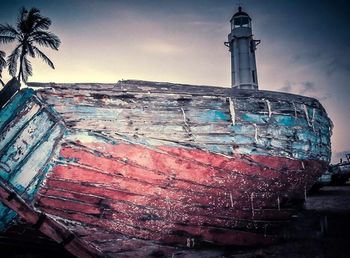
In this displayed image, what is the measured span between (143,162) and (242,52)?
2508cm

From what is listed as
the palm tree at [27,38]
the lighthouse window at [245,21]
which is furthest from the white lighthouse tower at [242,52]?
the palm tree at [27,38]

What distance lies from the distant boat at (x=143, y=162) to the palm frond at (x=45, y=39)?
2342cm

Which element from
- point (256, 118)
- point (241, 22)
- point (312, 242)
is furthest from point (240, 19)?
point (312, 242)

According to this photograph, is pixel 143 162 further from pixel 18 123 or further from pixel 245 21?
pixel 245 21

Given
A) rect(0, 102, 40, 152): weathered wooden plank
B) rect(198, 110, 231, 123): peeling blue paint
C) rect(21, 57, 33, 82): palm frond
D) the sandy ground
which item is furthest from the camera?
rect(21, 57, 33, 82): palm frond

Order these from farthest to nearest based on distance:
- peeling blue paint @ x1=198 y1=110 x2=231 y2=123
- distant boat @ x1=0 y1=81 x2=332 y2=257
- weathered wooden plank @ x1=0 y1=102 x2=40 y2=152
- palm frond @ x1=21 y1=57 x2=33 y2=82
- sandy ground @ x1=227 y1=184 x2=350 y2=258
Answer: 1. palm frond @ x1=21 y1=57 x2=33 y2=82
2. sandy ground @ x1=227 y1=184 x2=350 y2=258
3. peeling blue paint @ x1=198 y1=110 x2=231 y2=123
4. distant boat @ x1=0 y1=81 x2=332 y2=257
5. weathered wooden plank @ x1=0 y1=102 x2=40 y2=152

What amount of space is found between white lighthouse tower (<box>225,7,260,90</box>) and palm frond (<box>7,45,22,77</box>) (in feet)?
65.3

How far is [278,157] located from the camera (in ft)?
11.3

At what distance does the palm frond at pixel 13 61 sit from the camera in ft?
74.6

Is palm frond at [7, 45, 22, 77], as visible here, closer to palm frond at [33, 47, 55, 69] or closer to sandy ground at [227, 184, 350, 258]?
palm frond at [33, 47, 55, 69]

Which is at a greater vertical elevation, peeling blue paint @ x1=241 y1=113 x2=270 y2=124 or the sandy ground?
peeling blue paint @ x1=241 y1=113 x2=270 y2=124

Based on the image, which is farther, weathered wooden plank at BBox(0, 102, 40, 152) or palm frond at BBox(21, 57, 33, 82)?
palm frond at BBox(21, 57, 33, 82)

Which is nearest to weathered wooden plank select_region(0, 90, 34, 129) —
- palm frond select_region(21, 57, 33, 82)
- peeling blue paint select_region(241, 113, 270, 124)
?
peeling blue paint select_region(241, 113, 270, 124)

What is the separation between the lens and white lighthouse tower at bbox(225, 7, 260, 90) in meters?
25.1
